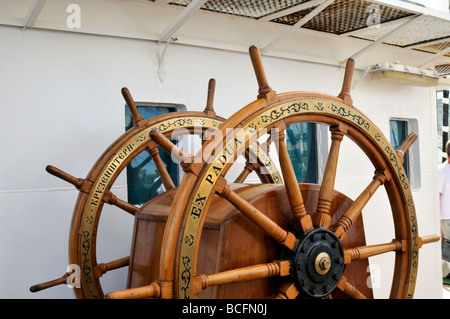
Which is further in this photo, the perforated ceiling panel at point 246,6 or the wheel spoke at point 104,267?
the perforated ceiling panel at point 246,6

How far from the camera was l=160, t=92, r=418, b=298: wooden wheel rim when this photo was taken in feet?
5.08

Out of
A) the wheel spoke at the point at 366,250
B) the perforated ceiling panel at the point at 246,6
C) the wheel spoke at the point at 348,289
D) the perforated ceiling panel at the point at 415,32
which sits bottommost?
the wheel spoke at the point at 348,289

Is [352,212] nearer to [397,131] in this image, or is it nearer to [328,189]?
[328,189]

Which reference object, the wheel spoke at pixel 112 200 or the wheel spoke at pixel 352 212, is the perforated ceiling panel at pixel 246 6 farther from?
the wheel spoke at pixel 352 212

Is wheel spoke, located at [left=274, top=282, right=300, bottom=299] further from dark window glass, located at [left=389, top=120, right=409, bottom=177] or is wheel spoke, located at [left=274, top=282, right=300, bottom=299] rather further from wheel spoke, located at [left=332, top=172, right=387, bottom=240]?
dark window glass, located at [left=389, top=120, right=409, bottom=177]

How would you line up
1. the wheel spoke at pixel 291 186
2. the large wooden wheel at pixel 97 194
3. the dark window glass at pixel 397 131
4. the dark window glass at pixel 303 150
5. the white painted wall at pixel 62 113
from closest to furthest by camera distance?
1. the wheel spoke at pixel 291 186
2. the large wooden wheel at pixel 97 194
3. the white painted wall at pixel 62 113
4. the dark window glass at pixel 303 150
5. the dark window glass at pixel 397 131

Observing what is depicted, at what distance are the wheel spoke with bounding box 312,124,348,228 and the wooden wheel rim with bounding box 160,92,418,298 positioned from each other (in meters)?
0.05

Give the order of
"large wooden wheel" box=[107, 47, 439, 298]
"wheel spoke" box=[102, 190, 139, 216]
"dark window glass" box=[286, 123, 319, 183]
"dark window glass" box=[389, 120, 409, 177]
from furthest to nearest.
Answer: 1. "dark window glass" box=[389, 120, 409, 177]
2. "dark window glass" box=[286, 123, 319, 183]
3. "wheel spoke" box=[102, 190, 139, 216]
4. "large wooden wheel" box=[107, 47, 439, 298]

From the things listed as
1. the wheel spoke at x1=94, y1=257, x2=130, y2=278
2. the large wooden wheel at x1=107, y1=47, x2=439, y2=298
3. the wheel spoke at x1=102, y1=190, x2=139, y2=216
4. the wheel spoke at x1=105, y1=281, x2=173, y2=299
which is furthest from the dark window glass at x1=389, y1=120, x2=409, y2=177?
the wheel spoke at x1=105, y1=281, x2=173, y2=299

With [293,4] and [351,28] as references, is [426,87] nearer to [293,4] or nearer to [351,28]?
[351,28]

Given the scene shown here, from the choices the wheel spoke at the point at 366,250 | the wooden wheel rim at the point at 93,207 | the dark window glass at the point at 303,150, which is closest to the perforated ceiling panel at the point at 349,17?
the dark window glass at the point at 303,150

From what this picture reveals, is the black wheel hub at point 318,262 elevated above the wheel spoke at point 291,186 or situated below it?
below

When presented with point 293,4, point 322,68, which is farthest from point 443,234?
point 293,4

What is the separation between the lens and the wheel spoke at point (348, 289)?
1.99 m
